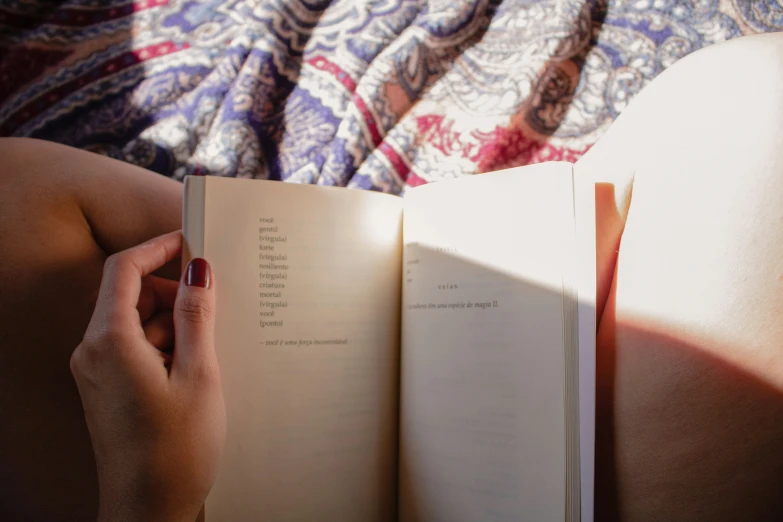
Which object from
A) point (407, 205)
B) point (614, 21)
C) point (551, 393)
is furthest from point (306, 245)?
point (614, 21)

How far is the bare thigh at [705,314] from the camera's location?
0.46m

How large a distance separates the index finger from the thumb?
4cm

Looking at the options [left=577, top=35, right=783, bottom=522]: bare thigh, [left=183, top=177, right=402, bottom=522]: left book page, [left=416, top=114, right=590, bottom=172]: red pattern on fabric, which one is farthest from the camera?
[left=416, top=114, right=590, bottom=172]: red pattern on fabric

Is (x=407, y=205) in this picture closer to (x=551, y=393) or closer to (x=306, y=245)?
(x=306, y=245)

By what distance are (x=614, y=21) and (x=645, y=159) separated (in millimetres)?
476

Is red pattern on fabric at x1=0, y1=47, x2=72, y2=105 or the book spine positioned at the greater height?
red pattern on fabric at x1=0, y1=47, x2=72, y2=105

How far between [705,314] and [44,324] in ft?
2.33

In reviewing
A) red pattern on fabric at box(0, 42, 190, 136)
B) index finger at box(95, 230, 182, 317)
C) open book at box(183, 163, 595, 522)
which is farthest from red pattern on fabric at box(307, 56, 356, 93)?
index finger at box(95, 230, 182, 317)

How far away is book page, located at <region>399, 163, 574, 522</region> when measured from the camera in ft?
1.74

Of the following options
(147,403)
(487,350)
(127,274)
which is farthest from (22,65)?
(487,350)

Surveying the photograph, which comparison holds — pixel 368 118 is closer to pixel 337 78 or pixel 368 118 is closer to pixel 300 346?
pixel 337 78

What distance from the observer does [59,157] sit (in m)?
0.65

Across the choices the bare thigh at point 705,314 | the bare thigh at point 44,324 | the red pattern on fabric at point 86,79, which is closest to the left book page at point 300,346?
the bare thigh at point 44,324

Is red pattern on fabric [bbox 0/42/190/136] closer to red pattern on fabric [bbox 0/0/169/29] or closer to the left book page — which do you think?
red pattern on fabric [bbox 0/0/169/29]
